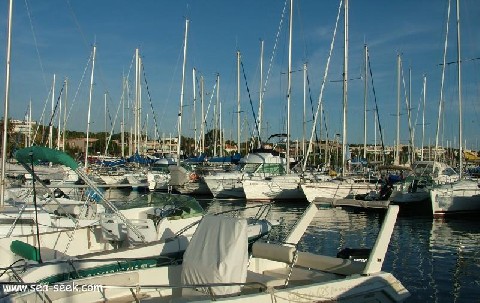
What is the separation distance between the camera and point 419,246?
66.7 ft

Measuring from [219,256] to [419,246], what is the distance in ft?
48.5

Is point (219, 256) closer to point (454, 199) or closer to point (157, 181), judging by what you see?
point (454, 199)

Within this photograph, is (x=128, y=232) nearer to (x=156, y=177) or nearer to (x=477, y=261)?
(x=477, y=261)

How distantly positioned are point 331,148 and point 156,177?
25262mm

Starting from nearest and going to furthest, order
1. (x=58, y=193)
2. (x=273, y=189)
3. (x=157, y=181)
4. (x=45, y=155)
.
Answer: (x=45, y=155), (x=58, y=193), (x=273, y=189), (x=157, y=181)

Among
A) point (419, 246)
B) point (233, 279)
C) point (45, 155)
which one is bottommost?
point (419, 246)

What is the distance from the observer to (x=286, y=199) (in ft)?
125

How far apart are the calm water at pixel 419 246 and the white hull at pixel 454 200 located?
100 centimetres

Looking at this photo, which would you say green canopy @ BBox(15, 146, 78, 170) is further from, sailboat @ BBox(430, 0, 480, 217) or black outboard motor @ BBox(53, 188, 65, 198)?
sailboat @ BBox(430, 0, 480, 217)

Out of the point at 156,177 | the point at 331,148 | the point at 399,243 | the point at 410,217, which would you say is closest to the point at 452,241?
the point at 399,243

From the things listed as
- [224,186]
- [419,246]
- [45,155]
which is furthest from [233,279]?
[224,186]

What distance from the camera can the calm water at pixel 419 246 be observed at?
13.8 m

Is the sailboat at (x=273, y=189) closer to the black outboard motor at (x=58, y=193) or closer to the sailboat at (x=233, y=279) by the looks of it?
the black outboard motor at (x=58, y=193)

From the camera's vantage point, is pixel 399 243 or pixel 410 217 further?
pixel 410 217
